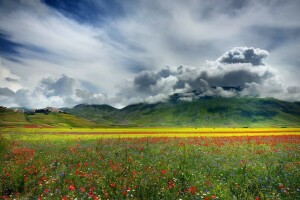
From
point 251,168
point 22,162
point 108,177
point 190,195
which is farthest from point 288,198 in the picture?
point 22,162

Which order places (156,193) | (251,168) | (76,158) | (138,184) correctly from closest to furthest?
(156,193) → (138,184) → (251,168) → (76,158)

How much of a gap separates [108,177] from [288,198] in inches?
267

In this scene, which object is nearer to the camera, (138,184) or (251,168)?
(138,184)

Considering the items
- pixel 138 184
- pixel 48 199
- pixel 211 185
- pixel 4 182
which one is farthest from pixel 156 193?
pixel 4 182

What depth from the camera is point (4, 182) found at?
10.6 metres

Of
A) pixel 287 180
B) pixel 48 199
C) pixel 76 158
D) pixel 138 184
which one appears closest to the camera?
pixel 48 199

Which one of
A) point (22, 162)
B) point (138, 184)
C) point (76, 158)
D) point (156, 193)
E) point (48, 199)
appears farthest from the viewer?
point (76, 158)

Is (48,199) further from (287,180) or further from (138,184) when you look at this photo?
(287,180)

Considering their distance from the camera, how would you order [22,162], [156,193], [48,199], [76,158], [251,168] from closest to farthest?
[48,199]
[156,193]
[251,168]
[22,162]
[76,158]

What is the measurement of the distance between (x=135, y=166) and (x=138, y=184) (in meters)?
3.45

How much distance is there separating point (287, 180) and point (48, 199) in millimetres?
9358

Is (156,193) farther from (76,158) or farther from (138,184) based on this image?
(76,158)

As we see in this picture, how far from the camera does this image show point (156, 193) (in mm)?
8648

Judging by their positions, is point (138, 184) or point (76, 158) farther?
point (76, 158)
